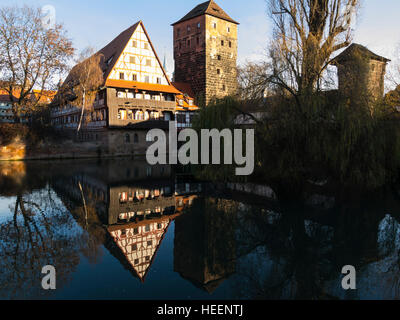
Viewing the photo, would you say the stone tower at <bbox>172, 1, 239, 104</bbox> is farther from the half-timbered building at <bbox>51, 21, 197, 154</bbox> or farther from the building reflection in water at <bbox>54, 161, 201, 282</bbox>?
the building reflection in water at <bbox>54, 161, 201, 282</bbox>

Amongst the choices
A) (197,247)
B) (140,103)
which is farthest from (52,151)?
(197,247)

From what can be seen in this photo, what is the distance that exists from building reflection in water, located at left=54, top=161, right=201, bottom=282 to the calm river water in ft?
0.12

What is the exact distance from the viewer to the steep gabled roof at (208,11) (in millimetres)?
37062

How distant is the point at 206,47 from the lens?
36.7m

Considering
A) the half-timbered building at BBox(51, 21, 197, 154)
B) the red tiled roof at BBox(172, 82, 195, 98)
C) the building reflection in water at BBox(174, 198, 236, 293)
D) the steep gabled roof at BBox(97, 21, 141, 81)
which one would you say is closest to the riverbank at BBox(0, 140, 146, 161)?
the half-timbered building at BBox(51, 21, 197, 154)

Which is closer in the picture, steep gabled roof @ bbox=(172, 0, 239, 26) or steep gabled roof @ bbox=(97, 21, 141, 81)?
steep gabled roof @ bbox=(97, 21, 141, 81)

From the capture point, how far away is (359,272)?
5.12 meters

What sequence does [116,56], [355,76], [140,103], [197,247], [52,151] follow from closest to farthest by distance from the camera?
[197,247], [355,76], [52,151], [116,56], [140,103]

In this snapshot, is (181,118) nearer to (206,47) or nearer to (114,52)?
(206,47)

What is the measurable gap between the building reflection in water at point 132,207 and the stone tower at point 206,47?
23520 millimetres

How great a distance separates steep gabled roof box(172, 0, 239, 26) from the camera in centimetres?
3706

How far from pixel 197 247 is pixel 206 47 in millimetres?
34070

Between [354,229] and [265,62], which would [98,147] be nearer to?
[265,62]

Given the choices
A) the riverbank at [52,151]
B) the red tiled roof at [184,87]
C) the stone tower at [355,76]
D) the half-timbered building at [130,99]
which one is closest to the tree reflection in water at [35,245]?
the stone tower at [355,76]
